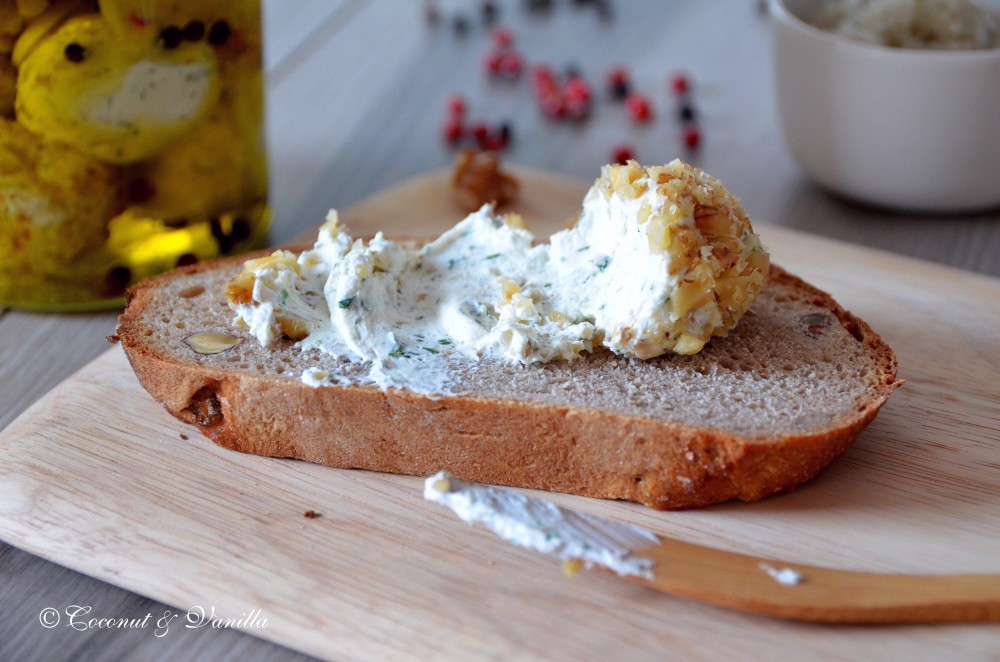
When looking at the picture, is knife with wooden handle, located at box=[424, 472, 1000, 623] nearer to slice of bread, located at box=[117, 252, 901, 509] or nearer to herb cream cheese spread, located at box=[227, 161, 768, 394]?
slice of bread, located at box=[117, 252, 901, 509]

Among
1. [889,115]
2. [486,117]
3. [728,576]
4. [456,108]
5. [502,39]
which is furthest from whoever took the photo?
[502,39]

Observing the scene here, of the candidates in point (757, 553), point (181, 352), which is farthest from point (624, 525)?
point (181, 352)

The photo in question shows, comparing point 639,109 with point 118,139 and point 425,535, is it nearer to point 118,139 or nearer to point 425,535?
point 118,139

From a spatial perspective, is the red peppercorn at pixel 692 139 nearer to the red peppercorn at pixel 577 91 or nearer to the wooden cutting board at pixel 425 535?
the red peppercorn at pixel 577 91

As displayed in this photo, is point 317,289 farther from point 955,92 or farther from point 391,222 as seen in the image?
point 955,92

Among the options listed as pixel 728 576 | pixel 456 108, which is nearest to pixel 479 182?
pixel 456 108

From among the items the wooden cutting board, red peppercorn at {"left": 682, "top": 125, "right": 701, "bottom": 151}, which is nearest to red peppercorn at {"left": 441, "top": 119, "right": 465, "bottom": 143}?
red peppercorn at {"left": 682, "top": 125, "right": 701, "bottom": 151}
